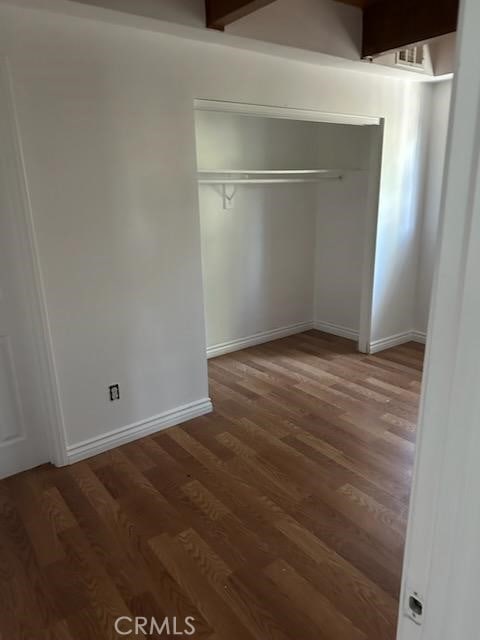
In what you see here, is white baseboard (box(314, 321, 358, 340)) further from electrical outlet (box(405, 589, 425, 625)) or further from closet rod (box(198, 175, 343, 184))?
electrical outlet (box(405, 589, 425, 625))

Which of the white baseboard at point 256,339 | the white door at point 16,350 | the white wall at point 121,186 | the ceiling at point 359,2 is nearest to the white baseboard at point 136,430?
the white wall at point 121,186

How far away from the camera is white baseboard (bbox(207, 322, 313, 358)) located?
14.3ft

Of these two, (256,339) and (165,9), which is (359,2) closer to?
(165,9)

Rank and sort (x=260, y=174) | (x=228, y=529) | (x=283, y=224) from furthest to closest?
(x=283, y=224) → (x=260, y=174) → (x=228, y=529)

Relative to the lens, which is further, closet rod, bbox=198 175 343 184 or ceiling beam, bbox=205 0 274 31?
closet rod, bbox=198 175 343 184

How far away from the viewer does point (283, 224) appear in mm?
4559

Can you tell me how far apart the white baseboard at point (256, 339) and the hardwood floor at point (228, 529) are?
1.00 meters

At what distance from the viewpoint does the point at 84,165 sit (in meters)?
2.44

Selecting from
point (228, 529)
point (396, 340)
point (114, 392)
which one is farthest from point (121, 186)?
point (396, 340)

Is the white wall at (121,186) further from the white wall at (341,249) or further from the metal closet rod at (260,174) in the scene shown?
the white wall at (341,249)

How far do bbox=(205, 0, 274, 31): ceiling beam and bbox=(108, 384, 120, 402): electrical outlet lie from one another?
2.09m

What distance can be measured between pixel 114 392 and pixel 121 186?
1226 millimetres

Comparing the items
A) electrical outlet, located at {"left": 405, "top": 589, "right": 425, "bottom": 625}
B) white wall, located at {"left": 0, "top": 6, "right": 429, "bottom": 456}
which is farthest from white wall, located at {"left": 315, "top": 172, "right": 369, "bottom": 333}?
electrical outlet, located at {"left": 405, "top": 589, "right": 425, "bottom": 625}

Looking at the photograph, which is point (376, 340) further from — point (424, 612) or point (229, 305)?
point (424, 612)
